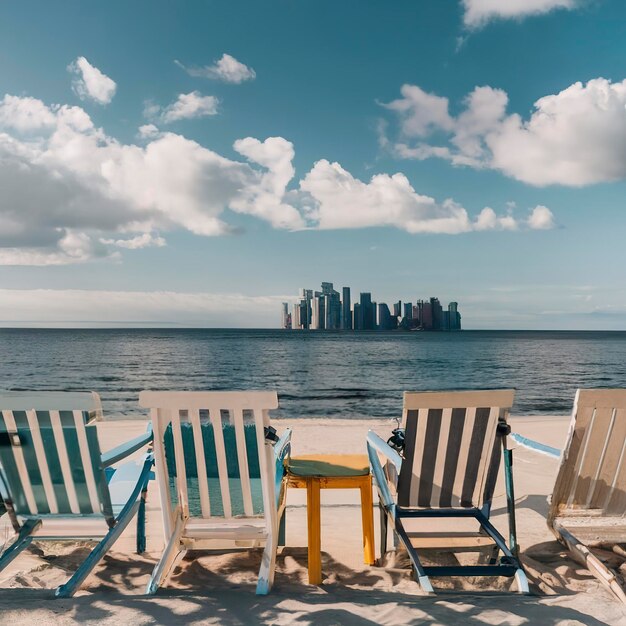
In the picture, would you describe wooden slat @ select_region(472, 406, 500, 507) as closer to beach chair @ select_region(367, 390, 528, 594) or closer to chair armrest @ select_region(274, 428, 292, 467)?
beach chair @ select_region(367, 390, 528, 594)

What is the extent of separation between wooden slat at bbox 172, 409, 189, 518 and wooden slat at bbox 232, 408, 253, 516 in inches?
14.1

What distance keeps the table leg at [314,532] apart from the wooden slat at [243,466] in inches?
15.5

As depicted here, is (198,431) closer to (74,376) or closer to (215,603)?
(215,603)

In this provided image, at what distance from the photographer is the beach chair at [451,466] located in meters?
3.57

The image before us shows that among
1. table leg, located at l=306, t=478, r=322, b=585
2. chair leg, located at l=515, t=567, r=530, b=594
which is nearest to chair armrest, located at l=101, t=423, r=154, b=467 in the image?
table leg, located at l=306, t=478, r=322, b=585

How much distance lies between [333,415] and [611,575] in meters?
15.0

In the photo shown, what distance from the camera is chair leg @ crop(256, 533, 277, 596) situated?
309 cm

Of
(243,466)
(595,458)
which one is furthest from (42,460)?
(595,458)

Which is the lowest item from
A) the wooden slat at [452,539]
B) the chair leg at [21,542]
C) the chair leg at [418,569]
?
the wooden slat at [452,539]

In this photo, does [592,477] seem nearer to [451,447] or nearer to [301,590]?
[451,447]

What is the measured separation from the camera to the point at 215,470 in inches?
139

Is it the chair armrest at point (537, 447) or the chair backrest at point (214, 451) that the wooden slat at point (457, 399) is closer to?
the chair armrest at point (537, 447)

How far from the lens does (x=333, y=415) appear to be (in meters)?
18.1

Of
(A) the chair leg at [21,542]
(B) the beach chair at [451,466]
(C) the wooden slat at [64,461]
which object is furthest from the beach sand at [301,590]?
(C) the wooden slat at [64,461]
